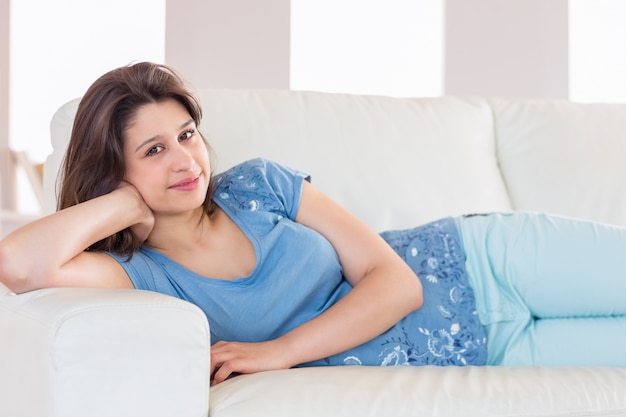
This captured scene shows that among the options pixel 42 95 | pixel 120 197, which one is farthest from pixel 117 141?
pixel 42 95

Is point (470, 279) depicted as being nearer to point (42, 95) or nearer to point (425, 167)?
point (425, 167)

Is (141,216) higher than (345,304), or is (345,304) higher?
(141,216)

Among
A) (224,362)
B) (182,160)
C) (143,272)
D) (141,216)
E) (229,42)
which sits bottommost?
(224,362)

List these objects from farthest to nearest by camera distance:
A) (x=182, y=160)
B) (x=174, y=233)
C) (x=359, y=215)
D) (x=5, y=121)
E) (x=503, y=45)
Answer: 1. (x=5, y=121)
2. (x=503, y=45)
3. (x=359, y=215)
4. (x=174, y=233)
5. (x=182, y=160)

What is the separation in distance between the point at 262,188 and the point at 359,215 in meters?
0.38

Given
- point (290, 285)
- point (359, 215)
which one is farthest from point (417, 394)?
point (359, 215)

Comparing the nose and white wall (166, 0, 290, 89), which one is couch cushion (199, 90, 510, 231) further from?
white wall (166, 0, 290, 89)

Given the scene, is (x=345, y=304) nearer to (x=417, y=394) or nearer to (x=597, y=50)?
(x=417, y=394)

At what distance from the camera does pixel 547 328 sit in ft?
5.83

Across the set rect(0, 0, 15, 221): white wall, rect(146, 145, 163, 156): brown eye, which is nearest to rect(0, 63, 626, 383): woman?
rect(146, 145, 163, 156): brown eye

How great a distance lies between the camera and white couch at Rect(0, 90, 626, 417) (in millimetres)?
1214

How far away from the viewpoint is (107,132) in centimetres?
172

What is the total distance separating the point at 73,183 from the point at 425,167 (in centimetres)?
89

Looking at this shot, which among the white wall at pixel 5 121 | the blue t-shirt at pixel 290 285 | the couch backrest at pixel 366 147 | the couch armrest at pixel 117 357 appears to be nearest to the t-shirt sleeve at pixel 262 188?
the blue t-shirt at pixel 290 285
